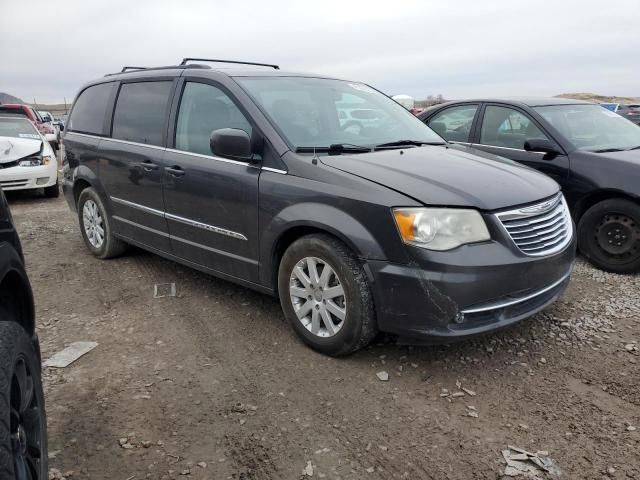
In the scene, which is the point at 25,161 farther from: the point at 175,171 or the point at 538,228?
the point at 538,228

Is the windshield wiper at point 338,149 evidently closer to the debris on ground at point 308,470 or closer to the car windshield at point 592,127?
the debris on ground at point 308,470

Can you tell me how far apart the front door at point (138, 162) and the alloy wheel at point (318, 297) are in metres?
1.52

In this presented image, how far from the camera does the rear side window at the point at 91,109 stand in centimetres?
523

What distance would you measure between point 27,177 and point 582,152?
813 cm

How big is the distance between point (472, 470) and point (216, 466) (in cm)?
116

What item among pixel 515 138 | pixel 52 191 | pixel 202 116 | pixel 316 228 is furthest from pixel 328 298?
pixel 52 191

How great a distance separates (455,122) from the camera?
21.1 feet

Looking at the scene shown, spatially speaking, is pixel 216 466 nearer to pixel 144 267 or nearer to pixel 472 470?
pixel 472 470

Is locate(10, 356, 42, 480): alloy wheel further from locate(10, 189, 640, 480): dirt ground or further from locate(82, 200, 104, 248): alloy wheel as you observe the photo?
locate(82, 200, 104, 248): alloy wheel

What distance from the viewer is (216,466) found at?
2451 millimetres

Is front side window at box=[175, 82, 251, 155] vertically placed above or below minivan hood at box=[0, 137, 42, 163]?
above

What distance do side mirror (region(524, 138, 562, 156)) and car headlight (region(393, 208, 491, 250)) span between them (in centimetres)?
280

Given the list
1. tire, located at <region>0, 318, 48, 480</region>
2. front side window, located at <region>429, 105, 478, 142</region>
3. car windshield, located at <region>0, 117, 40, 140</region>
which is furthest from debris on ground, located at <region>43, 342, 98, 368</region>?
car windshield, located at <region>0, 117, 40, 140</region>

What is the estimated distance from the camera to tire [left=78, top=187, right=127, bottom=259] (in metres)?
5.27
